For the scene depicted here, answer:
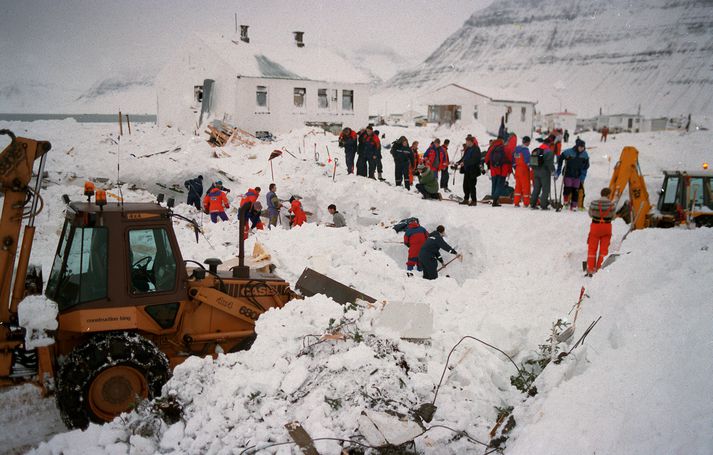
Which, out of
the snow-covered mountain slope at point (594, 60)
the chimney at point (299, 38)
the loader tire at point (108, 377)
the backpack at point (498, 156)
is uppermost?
the snow-covered mountain slope at point (594, 60)

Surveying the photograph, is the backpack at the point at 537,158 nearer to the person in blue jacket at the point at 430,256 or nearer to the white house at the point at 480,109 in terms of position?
the person in blue jacket at the point at 430,256

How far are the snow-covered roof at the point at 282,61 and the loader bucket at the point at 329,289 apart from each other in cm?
2649

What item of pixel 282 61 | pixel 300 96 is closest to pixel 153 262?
pixel 300 96

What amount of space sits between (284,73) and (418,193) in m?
20.4

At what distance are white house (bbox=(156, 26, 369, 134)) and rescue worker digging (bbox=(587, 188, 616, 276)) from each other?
1011 inches

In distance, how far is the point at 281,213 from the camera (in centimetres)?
1623

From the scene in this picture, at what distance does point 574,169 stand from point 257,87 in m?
23.4

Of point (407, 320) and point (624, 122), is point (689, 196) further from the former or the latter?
point (624, 122)

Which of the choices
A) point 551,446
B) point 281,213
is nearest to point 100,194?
point 551,446

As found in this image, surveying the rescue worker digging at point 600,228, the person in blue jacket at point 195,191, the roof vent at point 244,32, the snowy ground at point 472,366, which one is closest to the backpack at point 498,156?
the snowy ground at point 472,366

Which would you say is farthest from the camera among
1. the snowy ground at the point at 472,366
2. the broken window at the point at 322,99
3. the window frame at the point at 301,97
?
the broken window at the point at 322,99

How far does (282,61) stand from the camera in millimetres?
35375

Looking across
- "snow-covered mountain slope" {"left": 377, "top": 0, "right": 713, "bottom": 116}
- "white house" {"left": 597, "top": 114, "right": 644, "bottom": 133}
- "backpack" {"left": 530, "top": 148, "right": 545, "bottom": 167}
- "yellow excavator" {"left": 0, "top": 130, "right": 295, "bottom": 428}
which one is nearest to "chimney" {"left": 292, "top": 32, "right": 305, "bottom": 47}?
"backpack" {"left": 530, "top": 148, "right": 545, "bottom": 167}

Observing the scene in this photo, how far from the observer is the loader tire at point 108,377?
5.27 m
